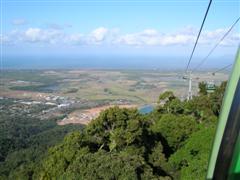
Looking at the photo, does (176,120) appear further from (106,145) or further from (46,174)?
(46,174)

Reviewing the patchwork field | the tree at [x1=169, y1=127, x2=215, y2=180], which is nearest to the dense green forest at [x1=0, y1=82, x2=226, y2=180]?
the tree at [x1=169, y1=127, x2=215, y2=180]

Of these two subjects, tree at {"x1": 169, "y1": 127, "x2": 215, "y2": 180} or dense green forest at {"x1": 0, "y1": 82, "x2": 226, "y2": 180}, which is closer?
dense green forest at {"x1": 0, "y1": 82, "x2": 226, "y2": 180}

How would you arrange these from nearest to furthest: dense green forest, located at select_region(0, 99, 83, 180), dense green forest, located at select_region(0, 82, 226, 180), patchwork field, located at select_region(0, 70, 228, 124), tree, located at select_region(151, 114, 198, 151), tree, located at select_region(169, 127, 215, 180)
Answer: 1. dense green forest, located at select_region(0, 82, 226, 180)
2. tree, located at select_region(169, 127, 215, 180)
3. tree, located at select_region(151, 114, 198, 151)
4. dense green forest, located at select_region(0, 99, 83, 180)
5. patchwork field, located at select_region(0, 70, 228, 124)

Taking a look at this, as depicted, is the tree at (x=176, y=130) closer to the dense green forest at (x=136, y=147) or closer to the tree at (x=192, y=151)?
the dense green forest at (x=136, y=147)

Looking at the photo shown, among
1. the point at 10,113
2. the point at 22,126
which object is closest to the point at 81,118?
the point at 22,126

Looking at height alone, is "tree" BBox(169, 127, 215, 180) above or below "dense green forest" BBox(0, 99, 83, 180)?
above

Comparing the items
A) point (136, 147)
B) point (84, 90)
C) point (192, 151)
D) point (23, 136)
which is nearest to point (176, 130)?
point (192, 151)

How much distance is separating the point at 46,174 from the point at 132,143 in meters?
3.77

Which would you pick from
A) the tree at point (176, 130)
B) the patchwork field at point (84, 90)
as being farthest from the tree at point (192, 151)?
the patchwork field at point (84, 90)

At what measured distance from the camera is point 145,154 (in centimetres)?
1683

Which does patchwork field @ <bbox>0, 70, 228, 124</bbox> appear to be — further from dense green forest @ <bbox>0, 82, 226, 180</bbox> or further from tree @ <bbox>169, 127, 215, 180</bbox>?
tree @ <bbox>169, 127, 215, 180</bbox>

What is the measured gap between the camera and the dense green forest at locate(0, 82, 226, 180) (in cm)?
1181

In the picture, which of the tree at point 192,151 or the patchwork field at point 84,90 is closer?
the tree at point 192,151

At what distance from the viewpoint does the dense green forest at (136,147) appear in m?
11.8
